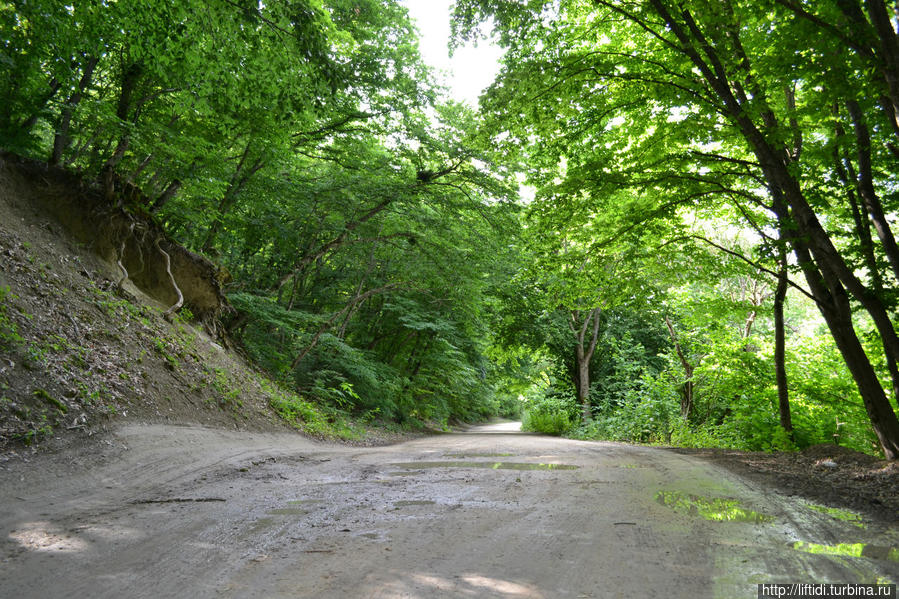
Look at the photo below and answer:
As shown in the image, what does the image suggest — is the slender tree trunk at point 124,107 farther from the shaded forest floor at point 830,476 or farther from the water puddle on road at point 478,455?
the shaded forest floor at point 830,476

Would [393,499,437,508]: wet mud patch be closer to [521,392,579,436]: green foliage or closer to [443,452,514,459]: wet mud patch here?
[443,452,514,459]: wet mud patch

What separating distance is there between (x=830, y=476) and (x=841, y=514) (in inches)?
91.1

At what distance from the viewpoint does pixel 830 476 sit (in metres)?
5.76

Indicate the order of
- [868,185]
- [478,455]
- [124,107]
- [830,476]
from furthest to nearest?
1. [124,107]
2. [478,455]
3. [868,185]
4. [830,476]

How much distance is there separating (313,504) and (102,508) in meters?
1.56

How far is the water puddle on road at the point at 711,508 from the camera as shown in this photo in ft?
11.9

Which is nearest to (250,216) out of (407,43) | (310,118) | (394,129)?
(394,129)

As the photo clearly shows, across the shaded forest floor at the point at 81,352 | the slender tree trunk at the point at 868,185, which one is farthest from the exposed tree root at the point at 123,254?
the slender tree trunk at the point at 868,185

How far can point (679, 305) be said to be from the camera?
14.1 m

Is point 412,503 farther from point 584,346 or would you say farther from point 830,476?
point 584,346

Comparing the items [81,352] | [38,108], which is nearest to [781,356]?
[81,352]

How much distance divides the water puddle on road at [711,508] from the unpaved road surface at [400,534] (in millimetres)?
19

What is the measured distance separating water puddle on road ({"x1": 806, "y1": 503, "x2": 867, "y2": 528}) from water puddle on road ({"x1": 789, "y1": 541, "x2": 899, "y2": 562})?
2.18 ft

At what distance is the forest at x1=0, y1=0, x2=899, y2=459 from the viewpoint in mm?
6371
